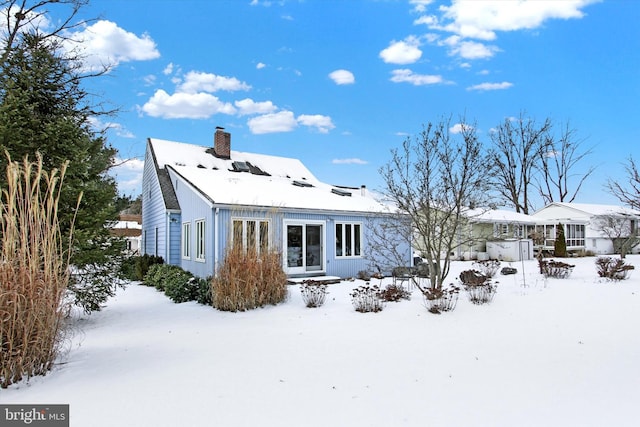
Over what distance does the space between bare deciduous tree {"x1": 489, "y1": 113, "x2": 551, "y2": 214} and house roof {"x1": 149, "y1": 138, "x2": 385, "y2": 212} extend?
Answer: 750 inches

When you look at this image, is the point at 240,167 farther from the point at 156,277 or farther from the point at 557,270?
the point at 557,270

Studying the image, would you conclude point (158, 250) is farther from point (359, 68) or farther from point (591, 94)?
point (591, 94)

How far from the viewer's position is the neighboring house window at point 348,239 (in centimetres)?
1357

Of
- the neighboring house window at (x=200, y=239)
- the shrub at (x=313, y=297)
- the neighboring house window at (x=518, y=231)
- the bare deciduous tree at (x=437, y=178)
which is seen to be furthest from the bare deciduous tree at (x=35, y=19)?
the neighboring house window at (x=518, y=231)

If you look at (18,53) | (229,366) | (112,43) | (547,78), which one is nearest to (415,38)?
(547,78)

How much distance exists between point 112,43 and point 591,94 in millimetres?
19075

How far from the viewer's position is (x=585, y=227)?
28.5 m

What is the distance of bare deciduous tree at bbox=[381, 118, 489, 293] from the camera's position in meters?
9.13

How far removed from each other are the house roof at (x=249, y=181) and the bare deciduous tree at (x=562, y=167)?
868 inches

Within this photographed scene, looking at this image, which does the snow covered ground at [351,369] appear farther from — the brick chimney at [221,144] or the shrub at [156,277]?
the brick chimney at [221,144]

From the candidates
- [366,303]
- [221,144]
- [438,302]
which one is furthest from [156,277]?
[221,144]

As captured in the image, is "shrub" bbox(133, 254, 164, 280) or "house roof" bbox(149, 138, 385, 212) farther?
"shrub" bbox(133, 254, 164, 280)

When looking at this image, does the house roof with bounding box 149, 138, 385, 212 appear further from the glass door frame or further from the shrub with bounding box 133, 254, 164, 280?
the shrub with bounding box 133, 254, 164, 280

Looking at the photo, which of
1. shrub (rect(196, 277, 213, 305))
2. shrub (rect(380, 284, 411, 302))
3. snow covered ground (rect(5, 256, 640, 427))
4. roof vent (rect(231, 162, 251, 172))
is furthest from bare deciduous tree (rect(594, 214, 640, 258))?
shrub (rect(196, 277, 213, 305))
